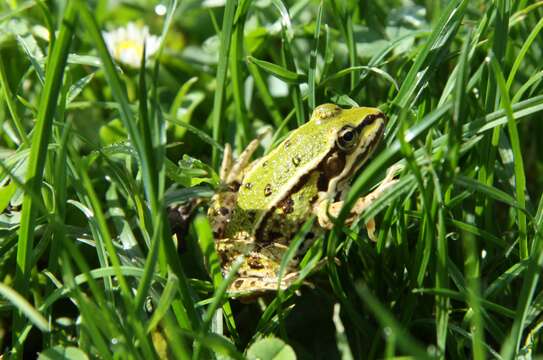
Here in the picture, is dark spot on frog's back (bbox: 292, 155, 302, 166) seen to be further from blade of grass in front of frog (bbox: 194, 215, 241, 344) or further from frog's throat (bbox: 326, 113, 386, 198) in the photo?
blade of grass in front of frog (bbox: 194, 215, 241, 344)

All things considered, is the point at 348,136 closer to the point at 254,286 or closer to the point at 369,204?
the point at 369,204

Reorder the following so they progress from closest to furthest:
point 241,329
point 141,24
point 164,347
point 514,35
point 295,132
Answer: point 164,347, point 241,329, point 295,132, point 514,35, point 141,24

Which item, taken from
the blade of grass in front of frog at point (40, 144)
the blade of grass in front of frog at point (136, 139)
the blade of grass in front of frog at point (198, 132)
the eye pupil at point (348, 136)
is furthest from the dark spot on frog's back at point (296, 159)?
the blade of grass in front of frog at point (40, 144)

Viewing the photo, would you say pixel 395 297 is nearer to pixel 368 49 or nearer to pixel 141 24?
pixel 368 49

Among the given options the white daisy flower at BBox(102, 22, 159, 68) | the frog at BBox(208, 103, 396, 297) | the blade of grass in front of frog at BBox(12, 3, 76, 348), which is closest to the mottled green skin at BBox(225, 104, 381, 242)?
the frog at BBox(208, 103, 396, 297)

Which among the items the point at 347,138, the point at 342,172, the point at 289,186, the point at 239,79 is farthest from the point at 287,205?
the point at 239,79

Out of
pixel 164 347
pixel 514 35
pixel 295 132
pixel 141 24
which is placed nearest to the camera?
pixel 164 347

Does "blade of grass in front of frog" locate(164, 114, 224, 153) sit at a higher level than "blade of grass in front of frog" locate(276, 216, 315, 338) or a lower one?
higher

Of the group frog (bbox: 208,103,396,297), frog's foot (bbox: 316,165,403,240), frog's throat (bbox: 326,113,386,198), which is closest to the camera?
frog's foot (bbox: 316,165,403,240)

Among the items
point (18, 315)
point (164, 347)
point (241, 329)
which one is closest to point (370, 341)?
point (241, 329)
